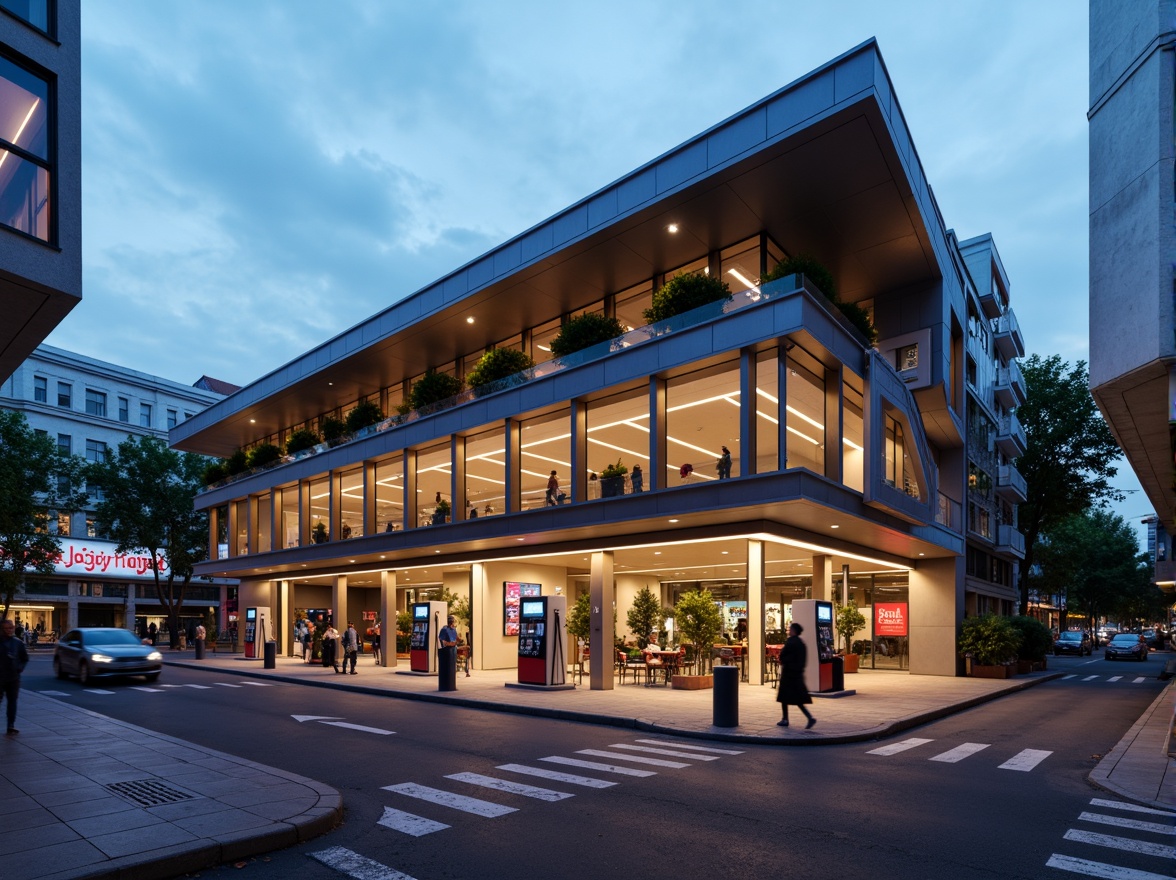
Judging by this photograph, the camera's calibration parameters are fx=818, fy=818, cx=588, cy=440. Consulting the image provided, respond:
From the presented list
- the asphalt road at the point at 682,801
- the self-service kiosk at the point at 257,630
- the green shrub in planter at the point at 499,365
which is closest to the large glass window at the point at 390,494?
the green shrub in planter at the point at 499,365

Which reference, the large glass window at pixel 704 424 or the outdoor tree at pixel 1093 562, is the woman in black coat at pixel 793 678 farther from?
the outdoor tree at pixel 1093 562

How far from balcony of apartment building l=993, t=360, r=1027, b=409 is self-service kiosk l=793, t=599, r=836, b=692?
27088mm

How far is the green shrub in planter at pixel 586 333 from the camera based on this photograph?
77.8ft

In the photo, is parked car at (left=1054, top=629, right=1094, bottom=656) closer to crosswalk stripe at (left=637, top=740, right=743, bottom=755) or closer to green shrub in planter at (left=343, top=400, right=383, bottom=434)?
green shrub in planter at (left=343, top=400, right=383, bottom=434)

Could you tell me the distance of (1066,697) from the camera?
2295cm

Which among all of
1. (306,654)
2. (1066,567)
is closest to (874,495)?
(306,654)

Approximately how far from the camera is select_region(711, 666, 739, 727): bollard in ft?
47.0

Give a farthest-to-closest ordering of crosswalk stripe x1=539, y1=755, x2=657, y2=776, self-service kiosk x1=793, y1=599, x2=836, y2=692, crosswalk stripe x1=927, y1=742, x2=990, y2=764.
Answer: self-service kiosk x1=793, y1=599, x2=836, y2=692
crosswalk stripe x1=927, y1=742, x2=990, y2=764
crosswalk stripe x1=539, y1=755, x2=657, y2=776

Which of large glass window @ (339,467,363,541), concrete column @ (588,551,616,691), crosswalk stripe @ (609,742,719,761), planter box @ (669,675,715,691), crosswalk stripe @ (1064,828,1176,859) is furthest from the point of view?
large glass window @ (339,467,363,541)

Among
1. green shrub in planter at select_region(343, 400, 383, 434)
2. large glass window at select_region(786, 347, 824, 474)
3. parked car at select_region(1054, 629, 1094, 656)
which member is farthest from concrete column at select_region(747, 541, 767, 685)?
parked car at select_region(1054, 629, 1094, 656)

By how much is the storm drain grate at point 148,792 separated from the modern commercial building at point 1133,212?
1235 cm

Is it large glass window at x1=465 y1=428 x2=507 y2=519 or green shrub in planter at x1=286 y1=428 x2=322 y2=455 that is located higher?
green shrub in planter at x1=286 y1=428 x2=322 y2=455

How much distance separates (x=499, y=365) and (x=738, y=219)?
9.09 m

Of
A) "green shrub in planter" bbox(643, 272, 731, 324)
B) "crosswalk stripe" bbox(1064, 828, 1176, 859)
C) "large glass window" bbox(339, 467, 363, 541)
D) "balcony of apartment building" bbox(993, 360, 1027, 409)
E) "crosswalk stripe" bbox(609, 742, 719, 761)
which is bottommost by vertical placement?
"crosswalk stripe" bbox(609, 742, 719, 761)
